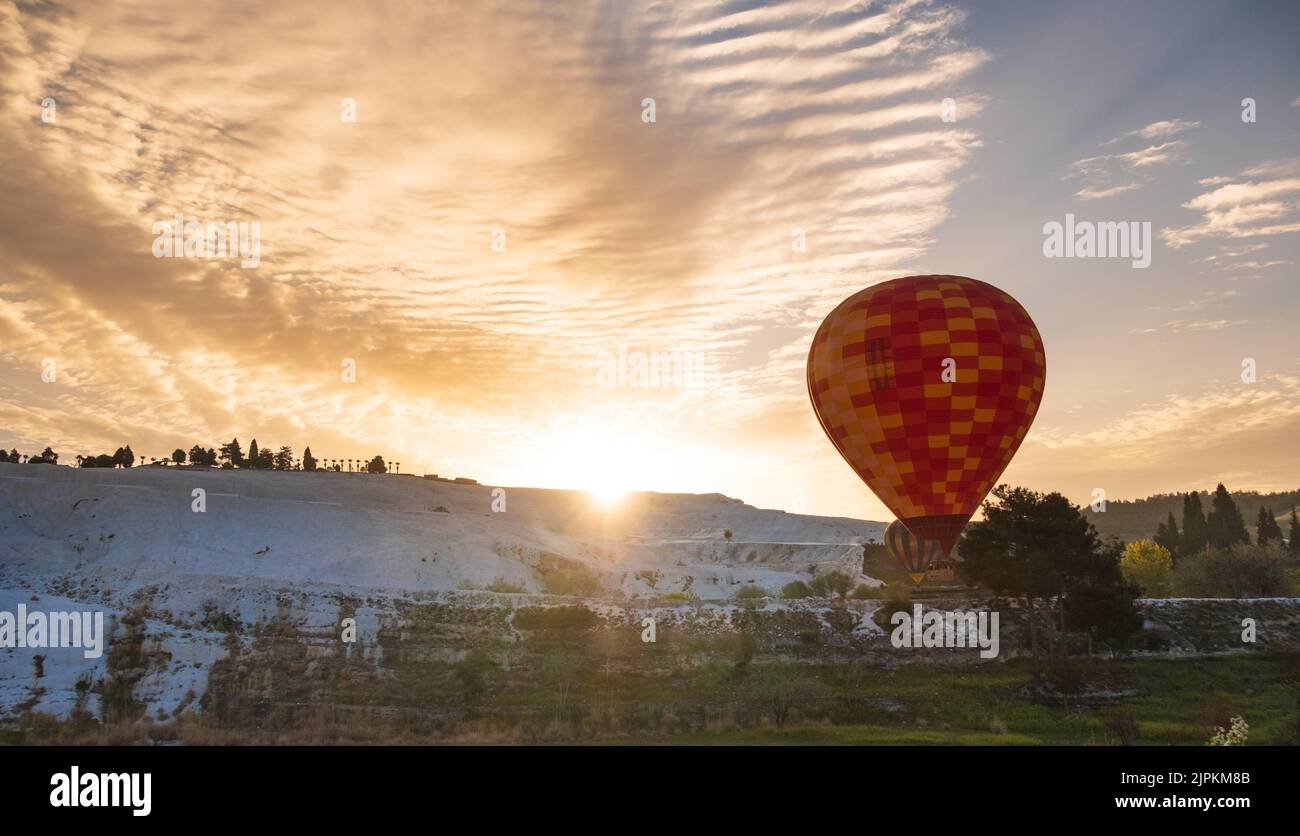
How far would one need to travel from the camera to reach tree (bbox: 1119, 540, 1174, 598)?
5928 cm

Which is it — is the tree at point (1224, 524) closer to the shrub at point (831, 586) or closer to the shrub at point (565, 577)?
the shrub at point (831, 586)

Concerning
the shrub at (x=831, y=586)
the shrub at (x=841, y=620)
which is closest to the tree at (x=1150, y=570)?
the shrub at (x=831, y=586)

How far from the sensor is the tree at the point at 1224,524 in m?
105

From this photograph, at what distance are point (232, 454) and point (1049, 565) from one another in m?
110

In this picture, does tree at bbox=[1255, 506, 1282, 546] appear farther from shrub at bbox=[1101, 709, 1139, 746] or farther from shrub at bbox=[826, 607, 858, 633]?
shrub at bbox=[1101, 709, 1139, 746]

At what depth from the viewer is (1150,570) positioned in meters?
61.8

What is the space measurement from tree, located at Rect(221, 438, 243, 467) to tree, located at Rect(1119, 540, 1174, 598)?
104 m

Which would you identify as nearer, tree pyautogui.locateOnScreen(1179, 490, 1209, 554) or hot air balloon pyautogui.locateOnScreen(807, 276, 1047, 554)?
hot air balloon pyautogui.locateOnScreen(807, 276, 1047, 554)

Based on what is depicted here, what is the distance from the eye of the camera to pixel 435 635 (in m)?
40.4

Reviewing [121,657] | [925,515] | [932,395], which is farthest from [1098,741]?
[121,657]

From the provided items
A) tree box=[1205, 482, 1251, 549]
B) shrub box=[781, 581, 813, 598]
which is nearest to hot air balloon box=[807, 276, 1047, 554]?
shrub box=[781, 581, 813, 598]

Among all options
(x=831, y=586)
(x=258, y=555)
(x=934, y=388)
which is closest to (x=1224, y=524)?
(x=831, y=586)
